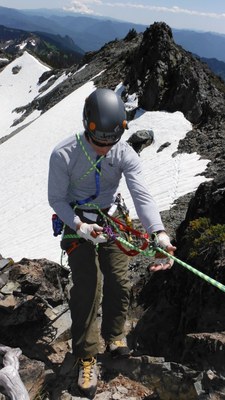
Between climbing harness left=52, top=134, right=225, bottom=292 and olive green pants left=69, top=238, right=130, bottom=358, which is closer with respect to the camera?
climbing harness left=52, top=134, right=225, bottom=292

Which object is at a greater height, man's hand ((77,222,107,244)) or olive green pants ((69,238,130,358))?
man's hand ((77,222,107,244))

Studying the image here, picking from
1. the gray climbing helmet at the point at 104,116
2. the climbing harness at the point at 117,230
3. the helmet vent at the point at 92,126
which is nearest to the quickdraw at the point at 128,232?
the climbing harness at the point at 117,230

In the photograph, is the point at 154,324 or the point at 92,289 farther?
the point at 154,324

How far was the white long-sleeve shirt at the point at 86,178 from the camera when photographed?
5832mm

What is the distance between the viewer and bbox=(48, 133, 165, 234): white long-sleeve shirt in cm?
583

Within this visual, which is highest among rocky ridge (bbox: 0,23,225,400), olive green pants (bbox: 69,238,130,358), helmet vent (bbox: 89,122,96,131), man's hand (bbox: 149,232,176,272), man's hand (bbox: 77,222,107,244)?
helmet vent (bbox: 89,122,96,131)

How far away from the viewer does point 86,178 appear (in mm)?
6117

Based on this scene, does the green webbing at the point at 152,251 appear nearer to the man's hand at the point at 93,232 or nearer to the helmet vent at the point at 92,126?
the man's hand at the point at 93,232

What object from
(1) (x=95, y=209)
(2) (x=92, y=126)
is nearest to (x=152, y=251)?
(1) (x=95, y=209)

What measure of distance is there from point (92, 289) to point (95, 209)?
50.2 inches

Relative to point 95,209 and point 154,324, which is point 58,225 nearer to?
point 95,209

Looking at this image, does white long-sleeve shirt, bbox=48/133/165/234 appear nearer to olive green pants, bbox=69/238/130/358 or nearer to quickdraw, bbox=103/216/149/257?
quickdraw, bbox=103/216/149/257

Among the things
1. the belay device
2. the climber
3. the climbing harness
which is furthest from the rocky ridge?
the belay device

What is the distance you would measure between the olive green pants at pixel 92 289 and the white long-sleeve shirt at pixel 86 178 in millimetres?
727
